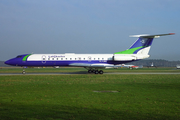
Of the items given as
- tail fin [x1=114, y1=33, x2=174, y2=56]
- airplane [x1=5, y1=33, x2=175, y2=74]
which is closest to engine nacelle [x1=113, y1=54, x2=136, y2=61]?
airplane [x1=5, y1=33, x2=175, y2=74]

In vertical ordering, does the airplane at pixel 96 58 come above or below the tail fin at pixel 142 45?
below

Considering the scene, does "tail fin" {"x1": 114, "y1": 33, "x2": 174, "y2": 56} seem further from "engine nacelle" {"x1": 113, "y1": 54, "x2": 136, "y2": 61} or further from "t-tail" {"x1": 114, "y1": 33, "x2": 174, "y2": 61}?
"engine nacelle" {"x1": 113, "y1": 54, "x2": 136, "y2": 61}

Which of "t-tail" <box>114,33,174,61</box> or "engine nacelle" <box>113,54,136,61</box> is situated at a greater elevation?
"t-tail" <box>114,33,174,61</box>

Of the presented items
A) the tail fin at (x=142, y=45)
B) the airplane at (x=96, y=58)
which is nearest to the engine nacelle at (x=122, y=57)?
the airplane at (x=96, y=58)

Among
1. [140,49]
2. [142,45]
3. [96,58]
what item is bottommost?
[96,58]

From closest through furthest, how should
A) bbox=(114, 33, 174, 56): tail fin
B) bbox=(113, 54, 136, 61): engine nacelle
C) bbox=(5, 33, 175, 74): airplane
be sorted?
bbox=(113, 54, 136, 61): engine nacelle → bbox=(5, 33, 175, 74): airplane → bbox=(114, 33, 174, 56): tail fin

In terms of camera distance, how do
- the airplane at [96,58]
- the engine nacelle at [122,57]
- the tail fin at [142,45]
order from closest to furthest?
the engine nacelle at [122,57] → the airplane at [96,58] → the tail fin at [142,45]

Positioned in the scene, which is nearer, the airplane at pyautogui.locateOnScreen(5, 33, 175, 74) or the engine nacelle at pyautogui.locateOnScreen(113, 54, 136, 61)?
the engine nacelle at pyautogui.locateOnScreen(113, 54, 136, 61)

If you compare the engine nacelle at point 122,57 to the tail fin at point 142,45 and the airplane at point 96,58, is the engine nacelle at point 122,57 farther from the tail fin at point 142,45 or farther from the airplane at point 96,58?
the tail fin at point 142,45

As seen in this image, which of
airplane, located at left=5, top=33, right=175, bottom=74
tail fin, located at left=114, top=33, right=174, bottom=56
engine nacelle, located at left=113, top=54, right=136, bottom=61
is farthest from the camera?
tail fin, located at left=114, top=33, right=174, bottom=56

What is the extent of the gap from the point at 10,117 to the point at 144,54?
28795mm

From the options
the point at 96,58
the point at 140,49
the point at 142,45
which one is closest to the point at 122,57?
the point at 140,49

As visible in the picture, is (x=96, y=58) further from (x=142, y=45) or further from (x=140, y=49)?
(x=142, y=45)

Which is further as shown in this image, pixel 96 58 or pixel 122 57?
pixel 96 58
